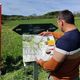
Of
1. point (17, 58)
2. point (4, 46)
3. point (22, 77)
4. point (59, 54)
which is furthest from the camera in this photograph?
point (4, 46)

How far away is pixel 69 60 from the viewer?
586 cm

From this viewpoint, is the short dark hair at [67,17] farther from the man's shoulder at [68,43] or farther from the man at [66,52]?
the man's shoulder at [68,43]

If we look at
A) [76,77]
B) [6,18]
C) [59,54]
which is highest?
[59,54]

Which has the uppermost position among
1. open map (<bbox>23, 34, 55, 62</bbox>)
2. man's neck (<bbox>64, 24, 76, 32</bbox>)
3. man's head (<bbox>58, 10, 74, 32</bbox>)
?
man's head (<bbox>58, 10, 74, 32</bbox>)

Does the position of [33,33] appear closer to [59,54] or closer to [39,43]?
[39,43]

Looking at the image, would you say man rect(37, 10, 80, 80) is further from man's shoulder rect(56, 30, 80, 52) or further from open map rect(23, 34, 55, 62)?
open map rect(23, 34, 55, 62)

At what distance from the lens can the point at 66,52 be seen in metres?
5.76

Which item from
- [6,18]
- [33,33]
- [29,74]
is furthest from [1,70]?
[6,18]

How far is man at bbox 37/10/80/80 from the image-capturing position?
5.77m

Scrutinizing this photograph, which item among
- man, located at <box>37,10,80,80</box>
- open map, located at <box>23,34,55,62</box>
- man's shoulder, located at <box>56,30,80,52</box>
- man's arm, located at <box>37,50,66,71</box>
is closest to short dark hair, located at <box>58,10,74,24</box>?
man, located at <box>37,10,80,80</box>

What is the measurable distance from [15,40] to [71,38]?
9.70 m

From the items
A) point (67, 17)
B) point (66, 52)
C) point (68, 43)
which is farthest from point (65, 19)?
point (66, 52)

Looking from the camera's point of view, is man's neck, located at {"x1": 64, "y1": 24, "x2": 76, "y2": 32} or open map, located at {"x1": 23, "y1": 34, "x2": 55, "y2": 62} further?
open map, located at {"x1": 23, "y1": 34, "x2": 55, "y2": 62}

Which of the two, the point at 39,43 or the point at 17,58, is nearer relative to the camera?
the point at 39,43
